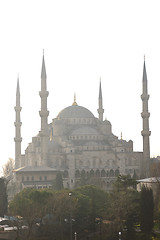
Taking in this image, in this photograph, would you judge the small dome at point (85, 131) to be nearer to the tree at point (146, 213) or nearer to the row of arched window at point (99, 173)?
the row of arched window at point (99, 173)

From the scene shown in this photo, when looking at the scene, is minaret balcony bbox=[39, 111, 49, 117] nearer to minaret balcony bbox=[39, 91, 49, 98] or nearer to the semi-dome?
minaret balcony bbox=[39, 91, 49, 98]

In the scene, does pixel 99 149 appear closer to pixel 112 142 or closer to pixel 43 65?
pixel 112 142

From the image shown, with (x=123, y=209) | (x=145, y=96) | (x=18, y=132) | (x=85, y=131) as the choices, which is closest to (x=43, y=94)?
(x=18, y=132)

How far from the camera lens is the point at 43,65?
2645 inches

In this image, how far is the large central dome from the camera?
251ft

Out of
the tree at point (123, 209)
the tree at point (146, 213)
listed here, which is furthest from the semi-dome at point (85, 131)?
the tree at point (146, 213)

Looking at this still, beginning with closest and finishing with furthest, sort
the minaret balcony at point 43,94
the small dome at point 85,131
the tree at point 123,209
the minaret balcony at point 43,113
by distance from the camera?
Result: the tree at point 123,209, the minaret balcony at point 43,113, the minaret balcony at point 43,94, the small dome at point 85,131

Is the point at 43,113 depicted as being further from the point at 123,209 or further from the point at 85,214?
the point at 123,209

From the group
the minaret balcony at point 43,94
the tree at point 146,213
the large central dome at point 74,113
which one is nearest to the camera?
the tree at point 146,213

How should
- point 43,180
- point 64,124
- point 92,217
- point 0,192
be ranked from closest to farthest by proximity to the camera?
point 92,217
point 0,192
point 43,180
point 64,124

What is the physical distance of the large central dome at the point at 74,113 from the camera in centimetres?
7649

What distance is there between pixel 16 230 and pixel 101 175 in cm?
3605

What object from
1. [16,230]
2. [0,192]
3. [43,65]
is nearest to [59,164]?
[43,65]

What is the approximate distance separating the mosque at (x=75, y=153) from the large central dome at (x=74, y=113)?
1.75 m
